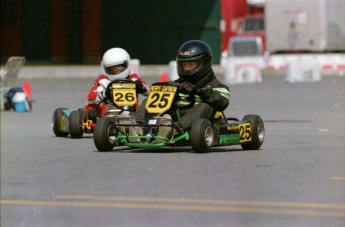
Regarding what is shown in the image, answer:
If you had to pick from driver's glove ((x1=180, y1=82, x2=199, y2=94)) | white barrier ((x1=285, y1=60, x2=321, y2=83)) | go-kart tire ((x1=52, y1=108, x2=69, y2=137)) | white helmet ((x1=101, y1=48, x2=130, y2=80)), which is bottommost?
white barrier ((x1=285, y1=60, x2=321, y2=83))

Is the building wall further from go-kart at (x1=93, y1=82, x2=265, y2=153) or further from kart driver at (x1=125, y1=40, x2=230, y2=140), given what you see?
kart driver at (x1=125, y1=40, x2=230, y2=140)

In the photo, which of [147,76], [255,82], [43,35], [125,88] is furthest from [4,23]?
[125,88]

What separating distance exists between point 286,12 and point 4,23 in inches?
462

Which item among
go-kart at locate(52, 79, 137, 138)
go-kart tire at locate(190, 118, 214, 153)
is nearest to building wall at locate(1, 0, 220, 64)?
go-kart at locate(52, 79, 137, 138)

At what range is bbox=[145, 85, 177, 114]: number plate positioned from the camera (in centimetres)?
1278

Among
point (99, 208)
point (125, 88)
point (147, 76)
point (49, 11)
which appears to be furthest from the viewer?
point (49, 11)

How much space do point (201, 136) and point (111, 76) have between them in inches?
45.0

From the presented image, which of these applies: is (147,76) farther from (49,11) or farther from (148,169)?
(148,169)

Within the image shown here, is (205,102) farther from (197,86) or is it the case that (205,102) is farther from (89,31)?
(89,31)

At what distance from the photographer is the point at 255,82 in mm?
36812

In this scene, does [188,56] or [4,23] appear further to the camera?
[4,23]

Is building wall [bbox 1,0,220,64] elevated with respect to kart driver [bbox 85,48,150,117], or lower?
lower

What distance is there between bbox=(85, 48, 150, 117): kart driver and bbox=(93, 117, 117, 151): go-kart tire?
1.55ft

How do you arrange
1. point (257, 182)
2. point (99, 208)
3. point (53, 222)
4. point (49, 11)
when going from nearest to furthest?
point (53, 222)
point (99, 208)
point (257, 182)
point (49, 11)
